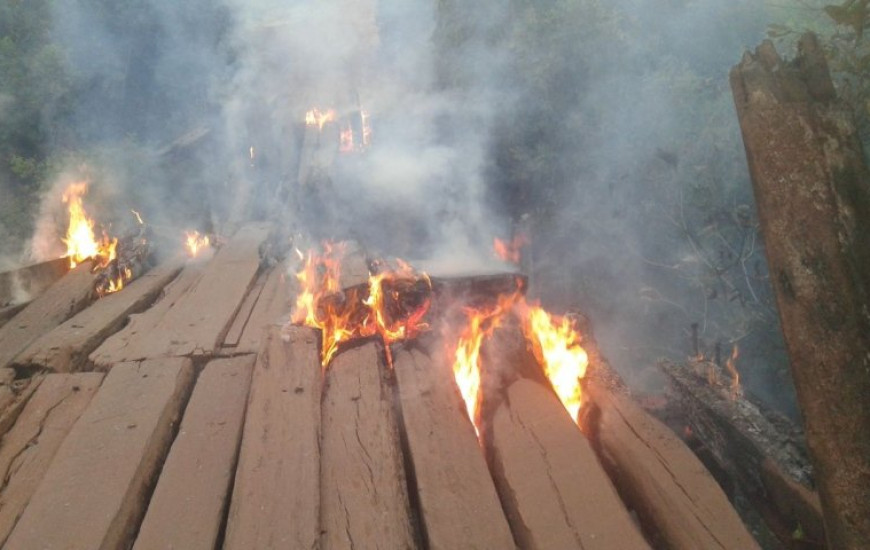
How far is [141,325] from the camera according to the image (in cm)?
407

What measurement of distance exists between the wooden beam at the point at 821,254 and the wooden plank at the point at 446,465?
1.22 meters

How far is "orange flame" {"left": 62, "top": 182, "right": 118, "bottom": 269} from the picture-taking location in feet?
18.2

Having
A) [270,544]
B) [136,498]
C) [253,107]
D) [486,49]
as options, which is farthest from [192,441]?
[253,107]

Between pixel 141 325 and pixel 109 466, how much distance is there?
1.83 meters

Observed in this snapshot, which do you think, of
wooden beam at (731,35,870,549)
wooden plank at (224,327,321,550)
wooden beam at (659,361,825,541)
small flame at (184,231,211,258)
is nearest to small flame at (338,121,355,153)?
small flame at (184,231,211,258)

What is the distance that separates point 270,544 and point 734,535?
6.31ft

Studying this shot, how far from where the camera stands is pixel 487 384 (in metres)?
3.15

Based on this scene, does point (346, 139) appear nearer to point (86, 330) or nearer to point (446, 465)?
point (86, 330)

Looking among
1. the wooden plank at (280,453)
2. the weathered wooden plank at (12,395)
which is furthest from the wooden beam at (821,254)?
the weathered wooden plank at (12,395)

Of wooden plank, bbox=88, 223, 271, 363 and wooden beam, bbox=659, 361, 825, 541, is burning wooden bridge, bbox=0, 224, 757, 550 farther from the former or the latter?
wooden beam, bbox=659, 361, 825, 541

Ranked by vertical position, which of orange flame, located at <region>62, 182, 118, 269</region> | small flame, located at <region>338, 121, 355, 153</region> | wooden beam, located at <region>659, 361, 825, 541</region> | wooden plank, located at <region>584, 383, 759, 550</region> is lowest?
wooden beam, located at <region>659, 361, 825, 541</region>

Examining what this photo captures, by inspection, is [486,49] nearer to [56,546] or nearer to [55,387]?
[55,387]

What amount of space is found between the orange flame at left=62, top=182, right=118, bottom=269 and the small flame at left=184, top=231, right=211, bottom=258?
79 cm

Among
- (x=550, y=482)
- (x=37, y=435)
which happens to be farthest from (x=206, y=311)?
(x=550, y=482)
